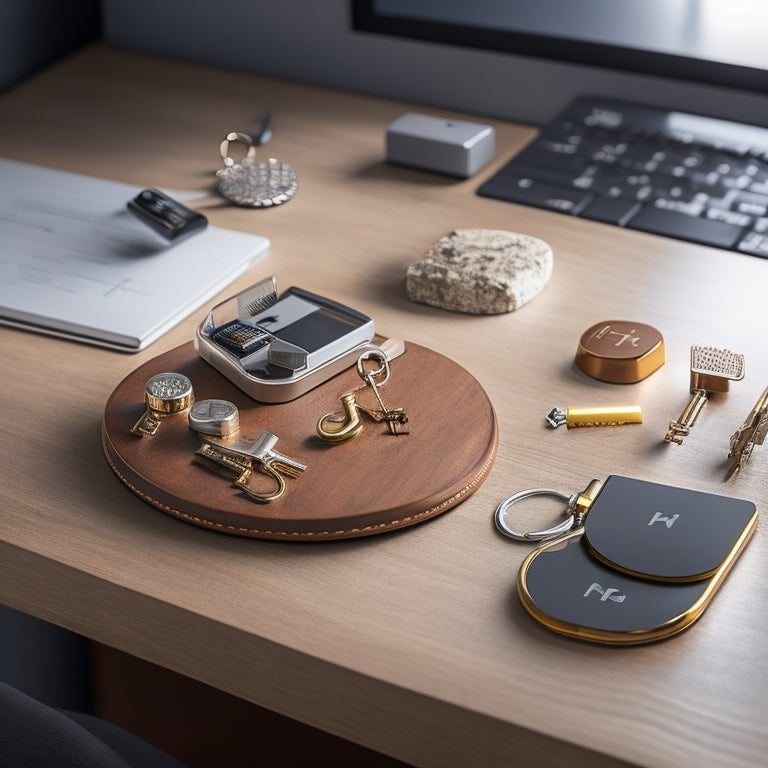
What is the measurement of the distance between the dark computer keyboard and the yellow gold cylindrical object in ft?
0.98

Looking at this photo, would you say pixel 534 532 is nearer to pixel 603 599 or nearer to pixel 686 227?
pixel 603 599

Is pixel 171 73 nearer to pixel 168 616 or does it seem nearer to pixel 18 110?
pixel 18 110

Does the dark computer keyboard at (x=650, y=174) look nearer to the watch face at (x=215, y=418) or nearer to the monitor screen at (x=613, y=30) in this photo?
the monitor screen at (x=613, y=30)

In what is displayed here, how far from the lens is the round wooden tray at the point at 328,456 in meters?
0.65

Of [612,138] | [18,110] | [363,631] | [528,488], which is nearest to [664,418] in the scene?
[528,488]

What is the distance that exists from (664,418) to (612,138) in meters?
0.50

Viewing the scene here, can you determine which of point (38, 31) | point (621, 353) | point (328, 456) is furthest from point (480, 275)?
point (38, 31)

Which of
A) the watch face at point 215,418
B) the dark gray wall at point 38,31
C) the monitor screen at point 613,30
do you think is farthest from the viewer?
the dark gray wall at point 38,31

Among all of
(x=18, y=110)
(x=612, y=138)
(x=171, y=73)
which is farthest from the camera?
(x=171, y=73)

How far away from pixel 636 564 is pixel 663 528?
0.04 metres

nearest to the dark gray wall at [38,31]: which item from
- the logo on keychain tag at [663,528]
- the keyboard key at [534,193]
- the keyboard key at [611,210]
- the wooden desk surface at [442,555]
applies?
the wooden desk surface at [442,555]

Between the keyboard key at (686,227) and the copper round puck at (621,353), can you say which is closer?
the copper round puck at (621,353)

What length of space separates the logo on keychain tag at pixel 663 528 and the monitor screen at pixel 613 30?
61cm

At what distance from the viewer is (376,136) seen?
123cm
